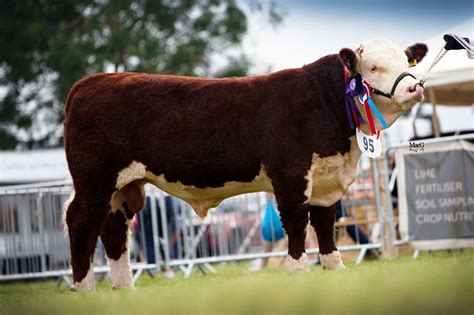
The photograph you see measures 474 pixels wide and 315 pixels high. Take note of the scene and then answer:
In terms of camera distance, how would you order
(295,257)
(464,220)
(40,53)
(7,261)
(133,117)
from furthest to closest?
1. (40,53)
2. (7,261)
3. (464,220)
4. (133,117)
5. (295,257)

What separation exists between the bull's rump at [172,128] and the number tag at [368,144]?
795mm

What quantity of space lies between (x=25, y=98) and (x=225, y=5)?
8.15 m

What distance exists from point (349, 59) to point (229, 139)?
45.5 inches

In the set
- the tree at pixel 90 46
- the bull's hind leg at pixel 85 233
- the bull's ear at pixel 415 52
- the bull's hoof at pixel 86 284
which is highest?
the tree at pixel 90 46

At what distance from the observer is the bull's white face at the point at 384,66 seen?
24.5ft

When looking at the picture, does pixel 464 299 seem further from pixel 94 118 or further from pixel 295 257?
pixel 94 118

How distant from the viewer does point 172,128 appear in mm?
7805

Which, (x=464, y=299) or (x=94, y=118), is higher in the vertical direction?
(x=94, y=118)

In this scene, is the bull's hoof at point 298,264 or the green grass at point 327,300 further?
the bull's hoof at point 298,264

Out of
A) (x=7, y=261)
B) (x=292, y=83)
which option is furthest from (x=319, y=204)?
(x=7, y=261)

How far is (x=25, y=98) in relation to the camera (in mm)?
34656

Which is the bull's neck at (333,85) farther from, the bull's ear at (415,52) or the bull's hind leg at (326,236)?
the bull's hind leg at (326,236)

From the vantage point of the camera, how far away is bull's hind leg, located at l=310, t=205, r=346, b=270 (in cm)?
785

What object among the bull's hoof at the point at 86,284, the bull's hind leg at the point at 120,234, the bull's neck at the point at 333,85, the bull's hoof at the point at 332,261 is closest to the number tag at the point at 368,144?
the bull's neck at the point at 333,85
